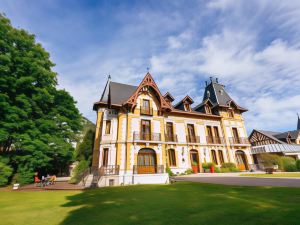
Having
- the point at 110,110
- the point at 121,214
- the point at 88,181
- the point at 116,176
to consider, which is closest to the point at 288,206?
the point at 121,214

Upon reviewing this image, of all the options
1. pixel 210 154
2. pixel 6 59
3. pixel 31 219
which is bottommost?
pixel 31 219

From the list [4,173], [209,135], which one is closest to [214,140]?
[209,135]

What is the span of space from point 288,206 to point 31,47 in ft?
80.4

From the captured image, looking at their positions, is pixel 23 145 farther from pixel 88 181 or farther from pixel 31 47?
pixel 31 47

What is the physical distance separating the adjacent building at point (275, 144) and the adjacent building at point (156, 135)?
6.66 meters

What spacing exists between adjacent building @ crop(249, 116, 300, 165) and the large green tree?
3103 centimetres

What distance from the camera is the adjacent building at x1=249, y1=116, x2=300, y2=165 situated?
27.9 metres

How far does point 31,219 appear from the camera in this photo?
5434 millimetres

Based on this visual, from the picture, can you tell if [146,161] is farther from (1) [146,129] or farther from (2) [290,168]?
(2) [290,168]

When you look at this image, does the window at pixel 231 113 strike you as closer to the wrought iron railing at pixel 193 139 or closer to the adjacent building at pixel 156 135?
the adjacent building at pixel 156 135

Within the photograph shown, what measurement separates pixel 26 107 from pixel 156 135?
13927 millimetres

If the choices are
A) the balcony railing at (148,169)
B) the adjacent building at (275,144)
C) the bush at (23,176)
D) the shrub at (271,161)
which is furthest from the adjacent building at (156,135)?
the adjacent building at (275,144)

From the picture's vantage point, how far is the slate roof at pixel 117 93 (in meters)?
19.5

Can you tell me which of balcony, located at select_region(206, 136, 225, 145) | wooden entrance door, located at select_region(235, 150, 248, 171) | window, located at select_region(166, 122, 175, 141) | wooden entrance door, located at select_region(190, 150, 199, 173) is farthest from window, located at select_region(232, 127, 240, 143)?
window, located at select_region(166, 122, 175, 141)
